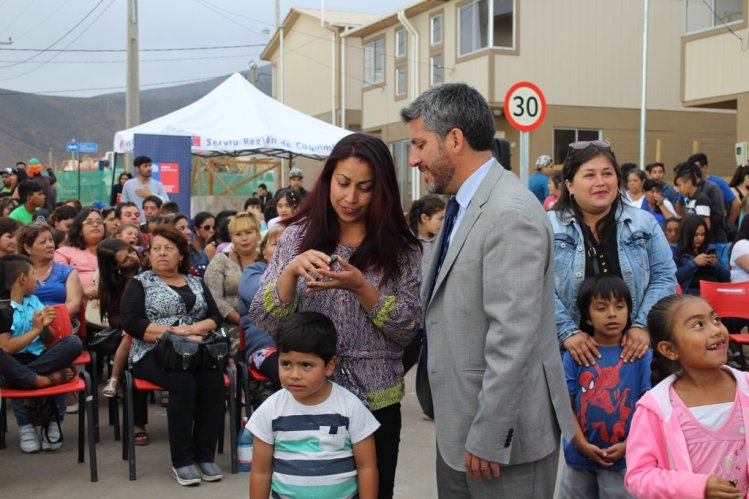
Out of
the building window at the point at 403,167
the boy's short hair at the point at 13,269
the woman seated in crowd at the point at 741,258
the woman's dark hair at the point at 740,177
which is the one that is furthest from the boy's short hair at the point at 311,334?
the building window at the point at 403,167

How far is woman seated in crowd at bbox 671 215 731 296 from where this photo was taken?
8.42 m

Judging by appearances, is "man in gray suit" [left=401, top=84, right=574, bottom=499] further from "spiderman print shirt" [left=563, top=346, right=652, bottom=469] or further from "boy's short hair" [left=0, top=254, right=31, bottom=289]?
"boy's short hair" [left=0, top=254, right=31, bottom=289]

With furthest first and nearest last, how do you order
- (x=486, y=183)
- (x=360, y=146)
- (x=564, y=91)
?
(x=564, y=91)
(x=360, y=146)
(x=486, y=183)

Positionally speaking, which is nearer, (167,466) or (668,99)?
(167,466)

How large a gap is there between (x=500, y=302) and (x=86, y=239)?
626cm

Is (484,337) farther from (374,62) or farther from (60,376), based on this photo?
(374,62)

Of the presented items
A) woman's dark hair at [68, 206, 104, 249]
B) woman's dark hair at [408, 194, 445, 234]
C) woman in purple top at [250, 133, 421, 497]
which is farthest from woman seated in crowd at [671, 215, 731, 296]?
woman in purple top at [250, 133, 421, 497]

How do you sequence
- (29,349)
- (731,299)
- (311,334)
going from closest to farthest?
(311,334) < (29,349) < (731,299)

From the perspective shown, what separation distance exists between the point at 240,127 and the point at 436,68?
11120mm

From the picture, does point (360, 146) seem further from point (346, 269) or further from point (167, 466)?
point (167, 466)

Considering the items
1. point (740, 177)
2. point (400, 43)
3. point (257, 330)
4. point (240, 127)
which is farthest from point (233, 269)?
point (400, 43)

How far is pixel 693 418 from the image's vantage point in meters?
2.83

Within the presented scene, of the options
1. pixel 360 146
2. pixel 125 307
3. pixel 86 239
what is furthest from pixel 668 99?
pixel 360 146

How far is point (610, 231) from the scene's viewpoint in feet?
Result: 12.4
